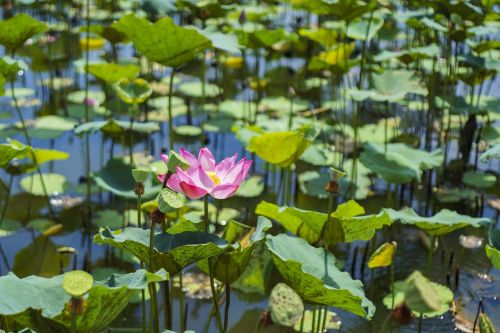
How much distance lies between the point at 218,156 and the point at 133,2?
2115mm

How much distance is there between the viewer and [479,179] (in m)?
3.16

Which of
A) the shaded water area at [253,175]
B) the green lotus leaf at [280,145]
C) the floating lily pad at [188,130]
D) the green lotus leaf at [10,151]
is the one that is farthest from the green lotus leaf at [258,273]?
the floating lily pad at [188,130]

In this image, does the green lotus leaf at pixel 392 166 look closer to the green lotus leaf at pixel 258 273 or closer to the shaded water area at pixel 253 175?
Result: the shaded water area at pixel 253 175

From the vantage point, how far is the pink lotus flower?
1.50 m

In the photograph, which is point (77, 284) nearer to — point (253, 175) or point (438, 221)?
point (438, 221)

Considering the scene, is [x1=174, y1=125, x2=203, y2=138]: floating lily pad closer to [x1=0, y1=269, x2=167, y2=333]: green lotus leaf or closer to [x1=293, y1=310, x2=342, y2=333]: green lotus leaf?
[x1=293, y1=310, x2=342, y2=333]: green lotus leaf

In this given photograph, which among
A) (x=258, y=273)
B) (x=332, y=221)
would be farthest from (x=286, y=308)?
(x=258, y=273)

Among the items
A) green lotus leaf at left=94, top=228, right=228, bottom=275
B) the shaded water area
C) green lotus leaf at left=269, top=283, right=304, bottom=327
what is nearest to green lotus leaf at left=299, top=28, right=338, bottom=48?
the shaded water area

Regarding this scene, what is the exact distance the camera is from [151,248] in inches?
56.0

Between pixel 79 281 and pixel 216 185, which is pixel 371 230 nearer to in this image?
pixel 216 185

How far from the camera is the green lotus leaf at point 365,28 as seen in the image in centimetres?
313

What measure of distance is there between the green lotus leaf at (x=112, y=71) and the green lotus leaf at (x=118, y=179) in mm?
565

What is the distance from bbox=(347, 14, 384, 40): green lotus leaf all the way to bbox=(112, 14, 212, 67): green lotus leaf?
942mm

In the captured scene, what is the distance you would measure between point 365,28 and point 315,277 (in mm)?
2019
